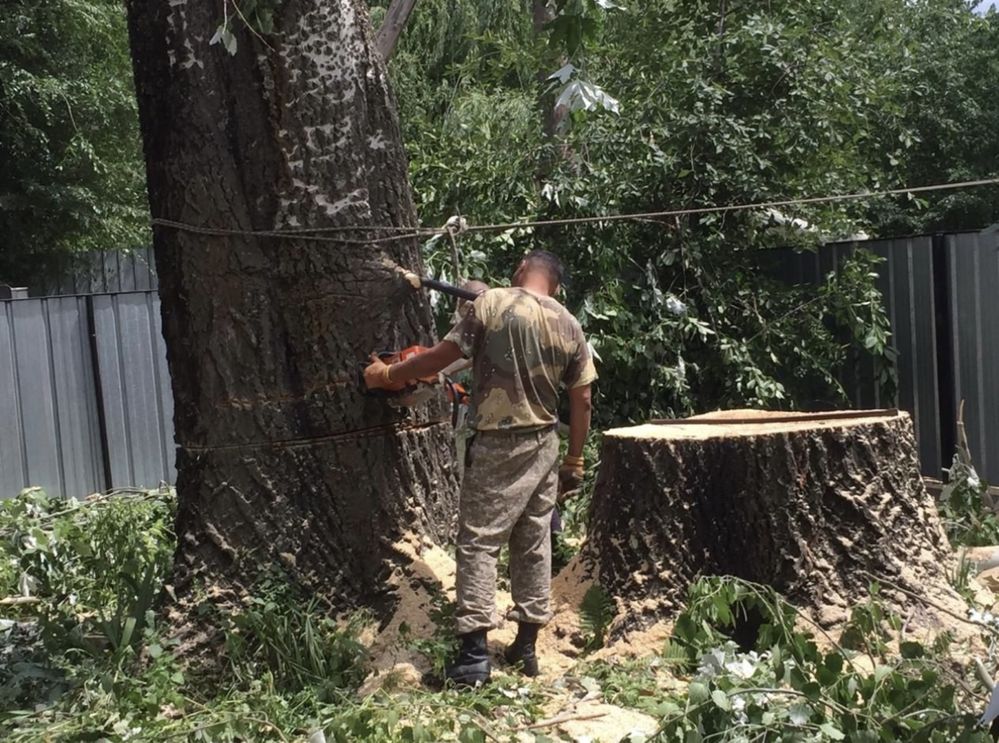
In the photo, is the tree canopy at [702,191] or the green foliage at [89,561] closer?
the green foliage at [89,561]

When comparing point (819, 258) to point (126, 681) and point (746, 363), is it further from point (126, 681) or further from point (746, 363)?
point (126, 681)

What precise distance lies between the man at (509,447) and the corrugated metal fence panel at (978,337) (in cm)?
376

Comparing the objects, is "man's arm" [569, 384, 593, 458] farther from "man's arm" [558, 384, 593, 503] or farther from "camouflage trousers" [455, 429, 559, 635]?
"camouflage trousers" [455, 429, 559, 635]

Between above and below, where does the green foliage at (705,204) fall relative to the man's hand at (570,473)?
above

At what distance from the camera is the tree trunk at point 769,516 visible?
455 cm

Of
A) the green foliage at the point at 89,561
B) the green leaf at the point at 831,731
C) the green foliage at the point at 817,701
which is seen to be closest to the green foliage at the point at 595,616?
the green foliage at the point at 817,701

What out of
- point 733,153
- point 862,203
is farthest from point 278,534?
point 862,203

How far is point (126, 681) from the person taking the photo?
13.1ft

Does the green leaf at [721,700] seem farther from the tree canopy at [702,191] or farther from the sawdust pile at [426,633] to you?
the tree canopy at [702,191]

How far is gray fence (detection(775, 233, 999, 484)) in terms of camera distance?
710 centimetres

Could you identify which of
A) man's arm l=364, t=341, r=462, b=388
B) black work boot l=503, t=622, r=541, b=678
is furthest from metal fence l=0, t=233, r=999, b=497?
man's arm l=364, t=341, r=462, b=388

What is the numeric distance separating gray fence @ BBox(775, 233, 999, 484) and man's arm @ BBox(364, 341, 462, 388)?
13.9ft

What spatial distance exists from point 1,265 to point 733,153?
7965 millimetres

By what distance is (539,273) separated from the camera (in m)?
4.47
